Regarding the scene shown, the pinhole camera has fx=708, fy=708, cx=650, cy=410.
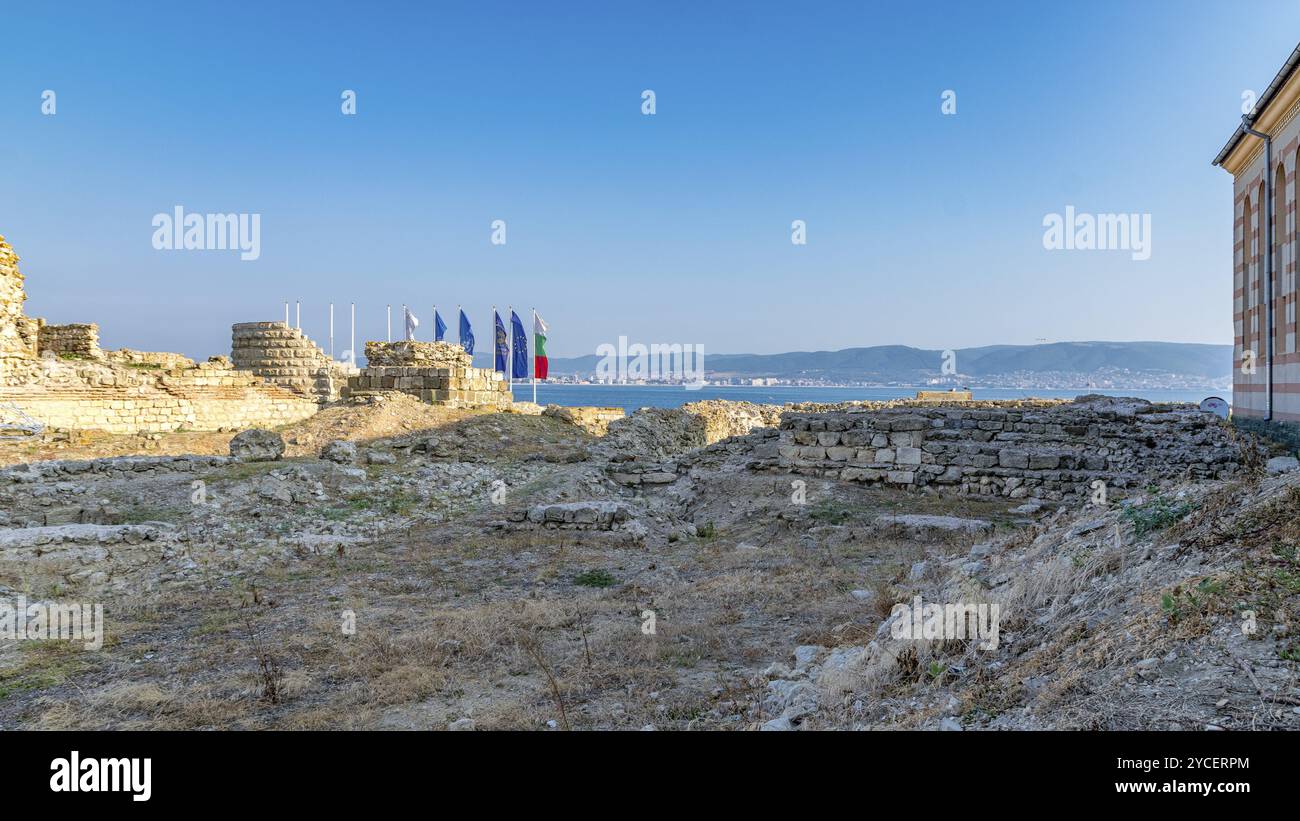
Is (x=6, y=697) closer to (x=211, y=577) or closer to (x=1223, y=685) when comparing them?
(x=211, y=577)

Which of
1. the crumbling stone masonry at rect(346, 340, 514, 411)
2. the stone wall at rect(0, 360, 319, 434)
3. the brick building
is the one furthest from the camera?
the crumbling stone masonry at rect(346, 340, 514, 411)

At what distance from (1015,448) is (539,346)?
22826 mm

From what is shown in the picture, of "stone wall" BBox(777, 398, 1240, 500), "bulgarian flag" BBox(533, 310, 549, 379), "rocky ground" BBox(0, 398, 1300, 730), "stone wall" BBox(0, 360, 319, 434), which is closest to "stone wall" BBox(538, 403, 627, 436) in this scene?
"bulgarian flag" BBox(533, 310, 549, 379)

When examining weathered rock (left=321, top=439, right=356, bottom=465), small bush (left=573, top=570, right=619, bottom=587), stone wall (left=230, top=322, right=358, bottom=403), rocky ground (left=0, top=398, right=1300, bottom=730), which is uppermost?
stone wall (left=230, top=322, right=358, bottom=403)

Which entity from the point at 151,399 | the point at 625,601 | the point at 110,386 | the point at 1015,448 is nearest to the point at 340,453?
the point at 625,601

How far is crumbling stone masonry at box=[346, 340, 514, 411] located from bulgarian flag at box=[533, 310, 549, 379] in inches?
224

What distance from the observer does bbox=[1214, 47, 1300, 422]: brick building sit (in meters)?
13.9

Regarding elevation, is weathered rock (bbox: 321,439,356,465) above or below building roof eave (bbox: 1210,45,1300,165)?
below

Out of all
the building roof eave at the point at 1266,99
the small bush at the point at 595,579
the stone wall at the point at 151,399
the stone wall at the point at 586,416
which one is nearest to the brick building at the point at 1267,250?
the building roof eave at the point at 1266,99

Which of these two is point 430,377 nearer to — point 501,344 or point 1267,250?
point 501,344

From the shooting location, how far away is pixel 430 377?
22859 mm

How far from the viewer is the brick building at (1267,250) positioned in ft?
45.6

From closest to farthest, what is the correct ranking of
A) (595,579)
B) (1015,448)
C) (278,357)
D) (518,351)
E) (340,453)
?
(595,579)
(1015,448)
(340,453)
(278,357)
(518,351)

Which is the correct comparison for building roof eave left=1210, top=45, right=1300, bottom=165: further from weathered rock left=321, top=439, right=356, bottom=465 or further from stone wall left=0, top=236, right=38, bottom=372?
stone wall left=0, top=236, right=38, bottom=372
